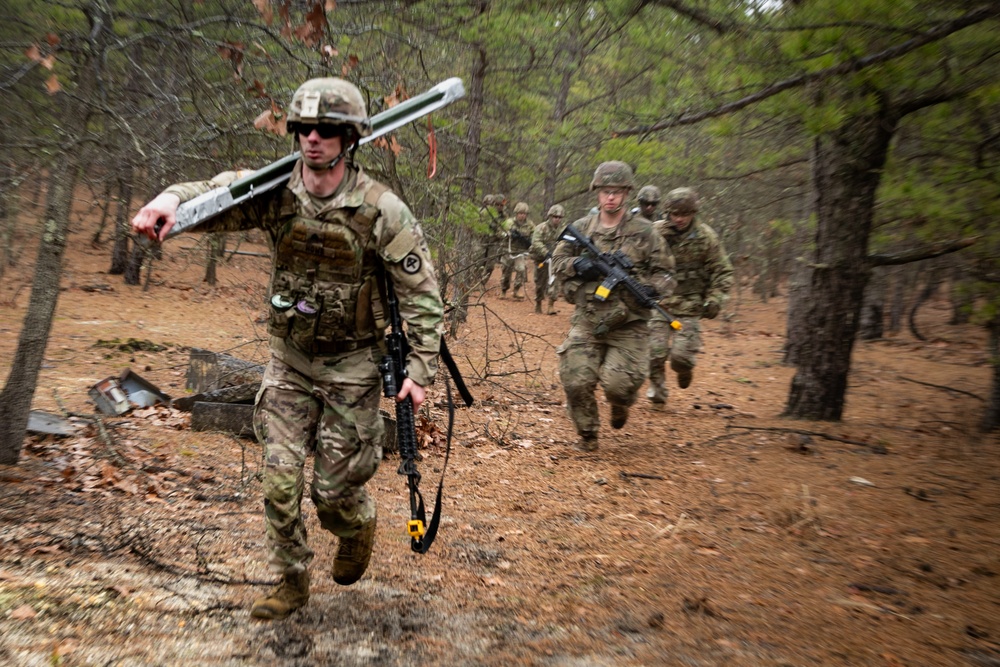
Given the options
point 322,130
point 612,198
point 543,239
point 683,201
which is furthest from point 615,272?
point 543,239

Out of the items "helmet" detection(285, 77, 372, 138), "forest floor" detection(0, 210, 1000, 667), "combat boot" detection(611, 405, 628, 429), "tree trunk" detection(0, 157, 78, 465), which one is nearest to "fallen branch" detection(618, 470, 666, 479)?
"forest floor" detection(0, 210, 1000, 667)

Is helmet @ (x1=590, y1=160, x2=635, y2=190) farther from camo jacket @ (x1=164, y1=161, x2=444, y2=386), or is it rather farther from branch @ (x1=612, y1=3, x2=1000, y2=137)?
camo jacket @ (x1=164, y1=161, x2=444, y2=386)

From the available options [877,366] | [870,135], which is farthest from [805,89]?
[877,366]

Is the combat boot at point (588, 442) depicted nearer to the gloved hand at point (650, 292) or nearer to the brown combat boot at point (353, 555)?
the gloved hand at point (650, 292)

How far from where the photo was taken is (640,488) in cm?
570

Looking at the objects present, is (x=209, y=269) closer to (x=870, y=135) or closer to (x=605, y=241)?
(x=605, y=241)

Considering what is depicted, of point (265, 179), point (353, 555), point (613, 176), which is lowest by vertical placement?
point (353, 555)

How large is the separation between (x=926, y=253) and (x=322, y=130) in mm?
5529

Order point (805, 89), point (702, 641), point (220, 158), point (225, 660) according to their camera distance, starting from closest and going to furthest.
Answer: point (225, 660) → point (702, 641) → point (805, 89) → point (220, 158)

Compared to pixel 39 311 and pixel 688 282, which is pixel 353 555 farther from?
pixel 688 282

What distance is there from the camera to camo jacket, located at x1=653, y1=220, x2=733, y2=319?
27.0ft

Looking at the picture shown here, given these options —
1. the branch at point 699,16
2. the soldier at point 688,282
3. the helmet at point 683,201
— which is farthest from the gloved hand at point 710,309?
the branch at point 699,16

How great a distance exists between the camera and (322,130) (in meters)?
3.03

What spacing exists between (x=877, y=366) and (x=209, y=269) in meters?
13.6
